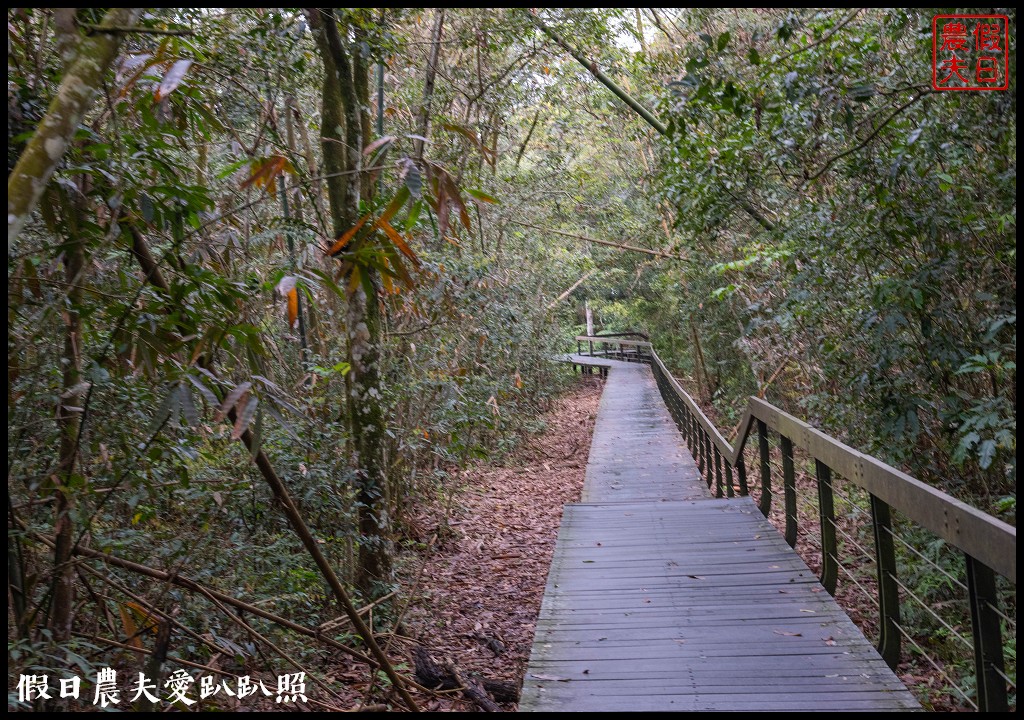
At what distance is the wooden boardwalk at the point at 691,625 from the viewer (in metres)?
3.39

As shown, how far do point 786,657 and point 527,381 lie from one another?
13.3 m

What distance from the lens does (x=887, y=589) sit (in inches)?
142

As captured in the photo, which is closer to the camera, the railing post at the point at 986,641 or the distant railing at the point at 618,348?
the railing post at the point at 986,641

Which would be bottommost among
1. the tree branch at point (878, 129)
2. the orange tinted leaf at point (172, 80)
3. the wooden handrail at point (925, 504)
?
the wooden handrail at point (925, 504)

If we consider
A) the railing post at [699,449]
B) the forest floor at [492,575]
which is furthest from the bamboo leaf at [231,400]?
the railing post at [699,449]

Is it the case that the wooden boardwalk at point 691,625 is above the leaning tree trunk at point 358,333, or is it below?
below

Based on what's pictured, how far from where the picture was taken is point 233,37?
4.81 meters

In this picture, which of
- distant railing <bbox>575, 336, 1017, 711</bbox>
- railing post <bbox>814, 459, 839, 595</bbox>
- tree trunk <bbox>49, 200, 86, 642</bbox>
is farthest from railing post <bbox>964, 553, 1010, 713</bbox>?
tree trunk <bbox>49, 200, 86, 642</bbox>

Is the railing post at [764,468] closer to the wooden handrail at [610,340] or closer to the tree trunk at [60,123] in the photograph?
the tree trunk at [60,123]

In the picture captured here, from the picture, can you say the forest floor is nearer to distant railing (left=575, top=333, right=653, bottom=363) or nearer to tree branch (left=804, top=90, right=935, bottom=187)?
tree branch (left=804, top=90, right=935, bottom=187)

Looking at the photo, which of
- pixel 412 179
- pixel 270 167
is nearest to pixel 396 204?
pixel 412 179

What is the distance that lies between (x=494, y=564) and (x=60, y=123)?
659cm

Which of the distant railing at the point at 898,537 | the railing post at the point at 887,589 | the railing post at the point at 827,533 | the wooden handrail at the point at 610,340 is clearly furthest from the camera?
the wooden handrail at the point at 610,340

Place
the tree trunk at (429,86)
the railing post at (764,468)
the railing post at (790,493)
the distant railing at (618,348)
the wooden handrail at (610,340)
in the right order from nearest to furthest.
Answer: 1. the railing post at (790,493)
2. the railing post at (764,468)
3. the tree trunk at (429,86)
4. the distant railing at (618,348)
5. the wooden handrail at (610,340)
